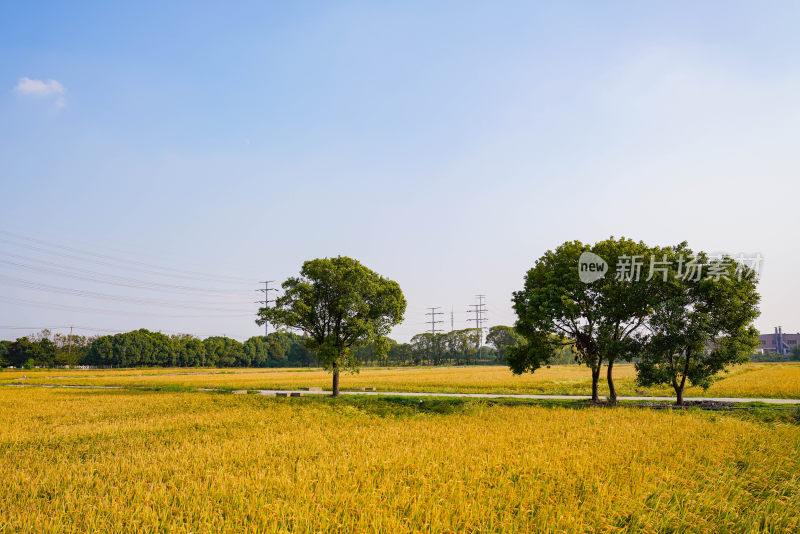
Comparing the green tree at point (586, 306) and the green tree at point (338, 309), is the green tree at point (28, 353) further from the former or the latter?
the green tree at point (586, 306)

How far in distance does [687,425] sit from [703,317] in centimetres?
1239

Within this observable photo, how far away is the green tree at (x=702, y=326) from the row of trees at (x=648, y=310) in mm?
54

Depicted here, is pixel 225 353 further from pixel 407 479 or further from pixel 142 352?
pixel 407 479

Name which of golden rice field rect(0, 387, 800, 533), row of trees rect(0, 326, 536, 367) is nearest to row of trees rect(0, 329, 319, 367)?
row of trees rect(0, 326, 536, 367)

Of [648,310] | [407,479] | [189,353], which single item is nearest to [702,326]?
[648,310]

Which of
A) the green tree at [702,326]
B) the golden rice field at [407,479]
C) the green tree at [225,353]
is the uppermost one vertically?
the green tree at [702,326]

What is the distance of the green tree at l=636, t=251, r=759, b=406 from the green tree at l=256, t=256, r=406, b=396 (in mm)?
19968

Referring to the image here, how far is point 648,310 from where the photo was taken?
3077 cm

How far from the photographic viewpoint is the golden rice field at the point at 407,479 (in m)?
7.66

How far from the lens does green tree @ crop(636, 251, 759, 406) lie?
2858 centimetres

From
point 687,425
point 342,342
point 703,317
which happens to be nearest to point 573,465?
point 687,425

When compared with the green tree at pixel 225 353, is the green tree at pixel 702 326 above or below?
above

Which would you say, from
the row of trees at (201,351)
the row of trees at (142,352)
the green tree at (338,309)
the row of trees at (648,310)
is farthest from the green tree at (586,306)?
the row of trees at (142,352)

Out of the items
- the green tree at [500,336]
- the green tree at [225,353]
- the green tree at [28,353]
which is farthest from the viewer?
the green tree at [500,336]
